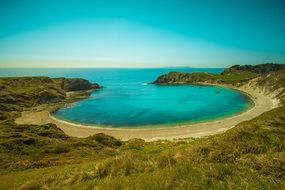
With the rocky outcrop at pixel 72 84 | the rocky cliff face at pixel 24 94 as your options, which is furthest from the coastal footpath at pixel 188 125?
the rocky outcrop at pixel 72 84

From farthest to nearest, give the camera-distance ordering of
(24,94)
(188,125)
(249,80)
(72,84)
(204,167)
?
1. (72,84)
2. (249,80)
3. (24,94)
4. (188,125)
5. (204,167)

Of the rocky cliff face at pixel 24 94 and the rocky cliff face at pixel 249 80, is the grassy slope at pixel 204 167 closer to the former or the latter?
the rocky cliff face at pixel 24 94

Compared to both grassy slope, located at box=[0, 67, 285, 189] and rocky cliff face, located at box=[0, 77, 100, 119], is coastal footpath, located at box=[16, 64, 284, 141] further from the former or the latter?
grassy slope, located at box=[0, 67, 285, 189]

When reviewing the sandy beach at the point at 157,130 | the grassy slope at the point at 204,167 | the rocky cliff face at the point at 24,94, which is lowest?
the sandy beach at the point at 157,130

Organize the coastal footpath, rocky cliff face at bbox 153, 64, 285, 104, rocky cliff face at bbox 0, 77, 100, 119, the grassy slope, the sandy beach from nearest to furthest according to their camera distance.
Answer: the grassy slope < the sandy beach < the coastal footpath < rocky cliff face at bbox 0, 77, 100, 119 < rocky cliff face at bbox 153, 64, 285, 104

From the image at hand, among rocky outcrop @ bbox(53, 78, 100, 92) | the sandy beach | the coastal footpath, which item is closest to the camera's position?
the sandy beach

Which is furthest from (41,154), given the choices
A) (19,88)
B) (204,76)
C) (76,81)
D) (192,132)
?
(204,76)

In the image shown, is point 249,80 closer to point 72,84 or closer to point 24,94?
point 72,84

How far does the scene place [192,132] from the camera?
53281mm

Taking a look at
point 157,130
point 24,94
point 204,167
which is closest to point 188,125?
point 157,130

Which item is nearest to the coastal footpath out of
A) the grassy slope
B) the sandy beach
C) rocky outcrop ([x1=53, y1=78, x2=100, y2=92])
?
the sandy beach

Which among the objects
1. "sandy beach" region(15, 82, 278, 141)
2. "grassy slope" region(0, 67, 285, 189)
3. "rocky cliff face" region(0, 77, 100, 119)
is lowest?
"sandy beach" region(15, 82, 278, 141)

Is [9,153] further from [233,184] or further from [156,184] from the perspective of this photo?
[233,184]

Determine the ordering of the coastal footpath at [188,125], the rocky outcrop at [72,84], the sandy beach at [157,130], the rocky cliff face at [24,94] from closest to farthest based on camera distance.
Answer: the sandy beach at [157,130], the coastal footpath at [188,125], the rocky cliff face at [24,94], the rocky outcrop at [72,84]
